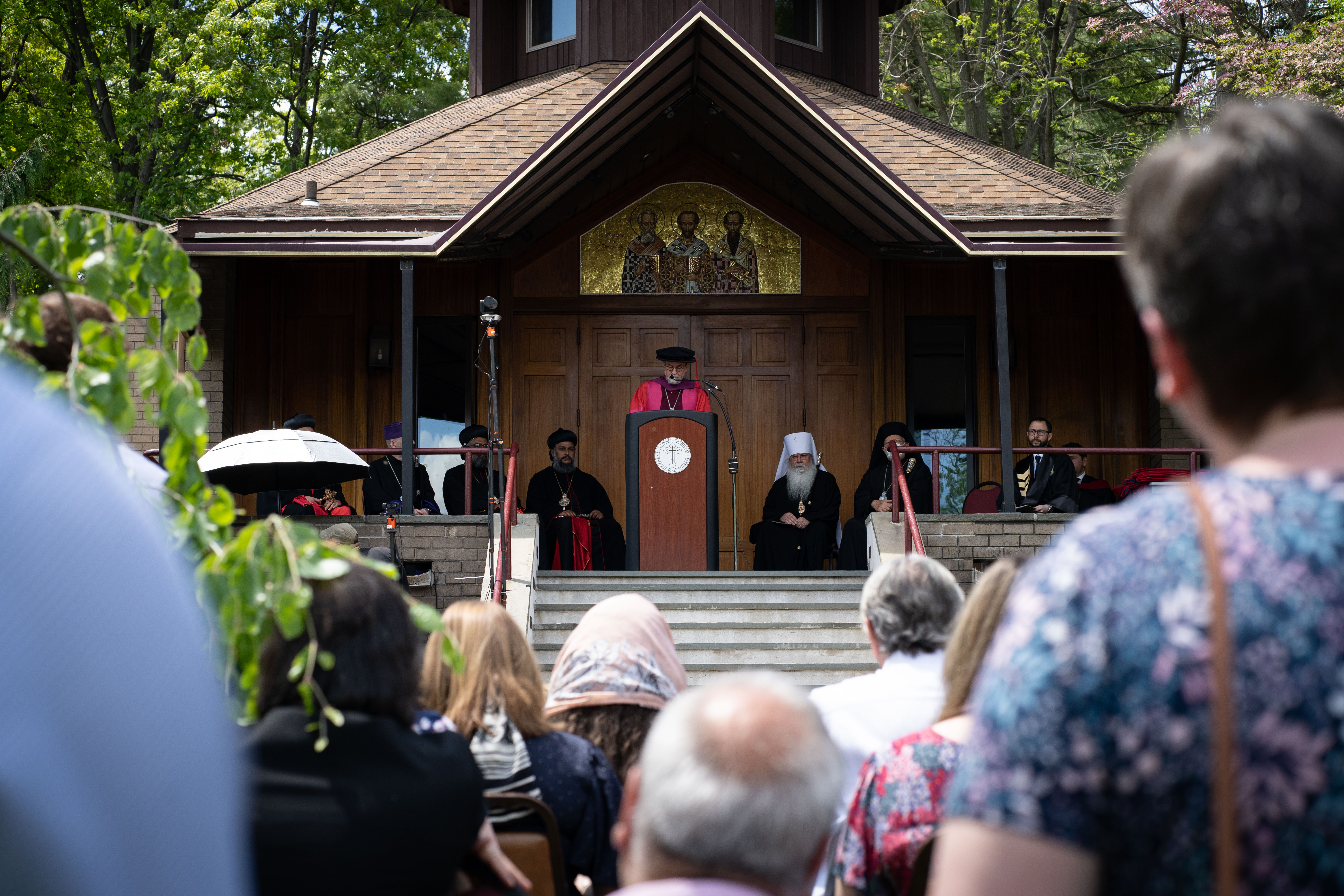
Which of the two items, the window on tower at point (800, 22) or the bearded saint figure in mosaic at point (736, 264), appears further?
the window on tower at point (800, 22)

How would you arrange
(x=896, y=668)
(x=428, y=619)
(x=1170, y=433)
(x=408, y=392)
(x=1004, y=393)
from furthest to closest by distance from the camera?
(x=1170, y=433) → (x=1004, y=393) → (x=408, y=392) → (x=896, y=668) → (x=428, y=619)

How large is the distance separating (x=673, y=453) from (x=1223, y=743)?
1018 centimetres

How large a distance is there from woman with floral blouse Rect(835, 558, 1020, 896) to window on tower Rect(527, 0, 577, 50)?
48.7 ft

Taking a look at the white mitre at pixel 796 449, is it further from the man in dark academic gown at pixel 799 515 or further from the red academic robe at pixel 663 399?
the red academic robe at pixel 663 399

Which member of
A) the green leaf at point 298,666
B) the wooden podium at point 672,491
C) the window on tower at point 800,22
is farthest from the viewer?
the window on tower at point 800,22

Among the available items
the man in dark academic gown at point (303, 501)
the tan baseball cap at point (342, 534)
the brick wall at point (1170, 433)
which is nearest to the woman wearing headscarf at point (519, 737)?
the tan baseball cap at point (342, 534)

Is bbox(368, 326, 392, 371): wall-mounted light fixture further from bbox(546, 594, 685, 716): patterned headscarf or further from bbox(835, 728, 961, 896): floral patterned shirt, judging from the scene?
bbox(835, 728, 961, 896): floral patterned shirt

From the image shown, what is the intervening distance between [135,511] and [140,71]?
24.7 m

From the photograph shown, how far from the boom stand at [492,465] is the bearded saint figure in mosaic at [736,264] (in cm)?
348

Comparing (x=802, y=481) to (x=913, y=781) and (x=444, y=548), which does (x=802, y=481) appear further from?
(x=913, y=781)

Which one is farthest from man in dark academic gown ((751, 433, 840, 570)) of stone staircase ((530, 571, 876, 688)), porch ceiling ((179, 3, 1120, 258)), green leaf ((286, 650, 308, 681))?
green leaf ((286, 650, 308, 681))

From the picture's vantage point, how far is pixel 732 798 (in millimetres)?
1697

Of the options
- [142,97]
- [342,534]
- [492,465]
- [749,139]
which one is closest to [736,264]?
[749,139]

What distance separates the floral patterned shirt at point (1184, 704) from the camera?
1.14 meters
